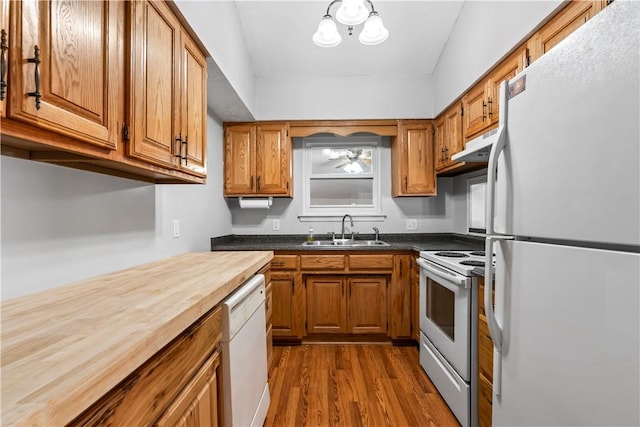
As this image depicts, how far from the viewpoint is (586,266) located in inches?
29.5

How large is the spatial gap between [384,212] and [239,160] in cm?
164

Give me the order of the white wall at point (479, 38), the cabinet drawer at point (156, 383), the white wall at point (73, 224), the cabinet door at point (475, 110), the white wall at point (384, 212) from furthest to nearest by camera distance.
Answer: the white wall at point (384, 212), the cabinet door at point (475, 110), the white wall at point (479, 38), the white wall at point (73, 224), the cabinet drawer at point (156, 383)

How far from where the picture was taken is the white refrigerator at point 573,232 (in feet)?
2.17

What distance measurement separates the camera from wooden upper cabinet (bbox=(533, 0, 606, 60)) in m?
1.28

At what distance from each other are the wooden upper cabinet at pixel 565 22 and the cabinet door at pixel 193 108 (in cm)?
180

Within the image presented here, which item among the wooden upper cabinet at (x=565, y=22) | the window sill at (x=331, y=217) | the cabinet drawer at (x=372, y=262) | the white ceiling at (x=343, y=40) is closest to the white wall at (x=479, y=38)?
the wooden upper cabinet at (x=565, y=22)

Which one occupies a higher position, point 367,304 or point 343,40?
point 343,40

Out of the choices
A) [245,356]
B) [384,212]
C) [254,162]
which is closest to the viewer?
[245,356]

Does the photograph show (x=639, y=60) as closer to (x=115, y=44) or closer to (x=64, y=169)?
(x=115, y=44)

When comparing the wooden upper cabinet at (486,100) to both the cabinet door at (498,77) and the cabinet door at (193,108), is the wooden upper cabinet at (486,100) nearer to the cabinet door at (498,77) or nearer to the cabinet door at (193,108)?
the cabinet door at (498,77)

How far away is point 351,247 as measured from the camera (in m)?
2.76

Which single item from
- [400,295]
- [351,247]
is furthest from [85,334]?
[400,295]

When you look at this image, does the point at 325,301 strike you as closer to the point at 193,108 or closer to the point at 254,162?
the point at 254,162

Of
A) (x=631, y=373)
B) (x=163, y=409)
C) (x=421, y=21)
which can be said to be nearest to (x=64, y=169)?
(x=163, y=409)
